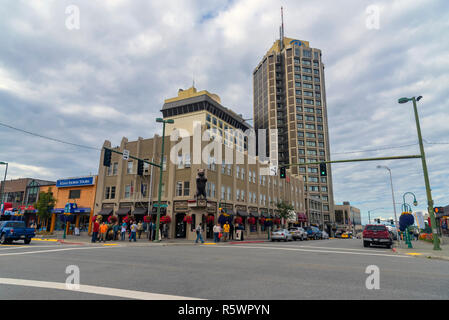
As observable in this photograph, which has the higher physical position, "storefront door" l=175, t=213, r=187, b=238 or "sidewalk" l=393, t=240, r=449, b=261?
"storefront door" l=175, t=213, r=187, b=238

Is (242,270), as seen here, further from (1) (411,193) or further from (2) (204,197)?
(1) (411,193)

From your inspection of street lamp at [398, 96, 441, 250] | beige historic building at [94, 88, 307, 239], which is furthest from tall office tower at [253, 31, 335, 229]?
street lamp at [398, 96, 441, 250]

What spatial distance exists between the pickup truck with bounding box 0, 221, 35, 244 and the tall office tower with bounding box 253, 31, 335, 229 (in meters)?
80.7

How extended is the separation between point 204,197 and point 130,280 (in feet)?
77.2

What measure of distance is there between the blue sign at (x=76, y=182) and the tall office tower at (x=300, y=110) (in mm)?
68617

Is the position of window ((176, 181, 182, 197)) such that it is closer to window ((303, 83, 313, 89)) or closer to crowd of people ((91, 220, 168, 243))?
crowd of people ((91, 220, 168, 243))

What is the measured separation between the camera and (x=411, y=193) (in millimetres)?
32375

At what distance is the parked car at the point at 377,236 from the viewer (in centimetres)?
2152

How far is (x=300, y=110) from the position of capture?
97.5 m

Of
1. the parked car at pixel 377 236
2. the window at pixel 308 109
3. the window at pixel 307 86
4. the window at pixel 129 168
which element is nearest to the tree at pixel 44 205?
the window at pixel 129 168

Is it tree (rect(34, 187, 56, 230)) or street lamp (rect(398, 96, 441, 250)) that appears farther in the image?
tree (rect(34, 187, 56, 230))

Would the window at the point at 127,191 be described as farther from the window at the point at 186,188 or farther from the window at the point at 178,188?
the window at the point at 186,188

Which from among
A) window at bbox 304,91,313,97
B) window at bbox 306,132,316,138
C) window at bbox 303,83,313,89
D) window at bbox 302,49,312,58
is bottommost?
window at bbox 306,132,316,138

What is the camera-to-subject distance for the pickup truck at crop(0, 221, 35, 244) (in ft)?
64.6
